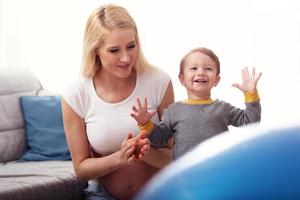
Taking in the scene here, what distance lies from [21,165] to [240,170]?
2.13 metres

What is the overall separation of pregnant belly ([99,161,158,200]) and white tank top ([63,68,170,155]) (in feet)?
0.27

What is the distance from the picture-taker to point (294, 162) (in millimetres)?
854

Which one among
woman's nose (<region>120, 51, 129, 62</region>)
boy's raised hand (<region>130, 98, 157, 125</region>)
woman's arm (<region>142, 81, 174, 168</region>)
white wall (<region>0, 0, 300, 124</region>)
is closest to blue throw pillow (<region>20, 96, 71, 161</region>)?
white wall (<region>0, 0, 300, 124</region>)

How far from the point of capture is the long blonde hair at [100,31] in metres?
1.86

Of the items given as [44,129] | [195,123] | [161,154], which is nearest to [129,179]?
[161,154]

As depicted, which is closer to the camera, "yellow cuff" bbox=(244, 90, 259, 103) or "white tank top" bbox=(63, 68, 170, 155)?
"yellow cuff" bbox=(244, 90, 259, 103)

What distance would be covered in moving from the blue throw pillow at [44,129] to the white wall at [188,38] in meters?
0.65

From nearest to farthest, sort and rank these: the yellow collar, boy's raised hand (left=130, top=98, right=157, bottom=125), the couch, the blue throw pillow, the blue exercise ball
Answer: the blue exercise ball
boy's raised hand (left=130, top=98, right=157, bottom=125)
the yellow collar
the couch
the blue throw pillow

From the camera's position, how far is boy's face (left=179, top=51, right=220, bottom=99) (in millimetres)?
1766

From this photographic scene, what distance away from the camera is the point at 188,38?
3.25m

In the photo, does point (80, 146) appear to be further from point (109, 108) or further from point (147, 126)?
point (147, 126)

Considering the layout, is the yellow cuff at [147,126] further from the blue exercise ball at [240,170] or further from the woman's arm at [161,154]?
the blue exercise ball at [240,170]

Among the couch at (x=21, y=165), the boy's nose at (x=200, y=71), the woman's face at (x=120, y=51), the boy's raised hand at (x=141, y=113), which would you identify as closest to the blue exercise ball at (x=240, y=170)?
the boy's raised hand at (x=141, y=113)

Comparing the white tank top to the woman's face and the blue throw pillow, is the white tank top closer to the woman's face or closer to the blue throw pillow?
the woman's face
